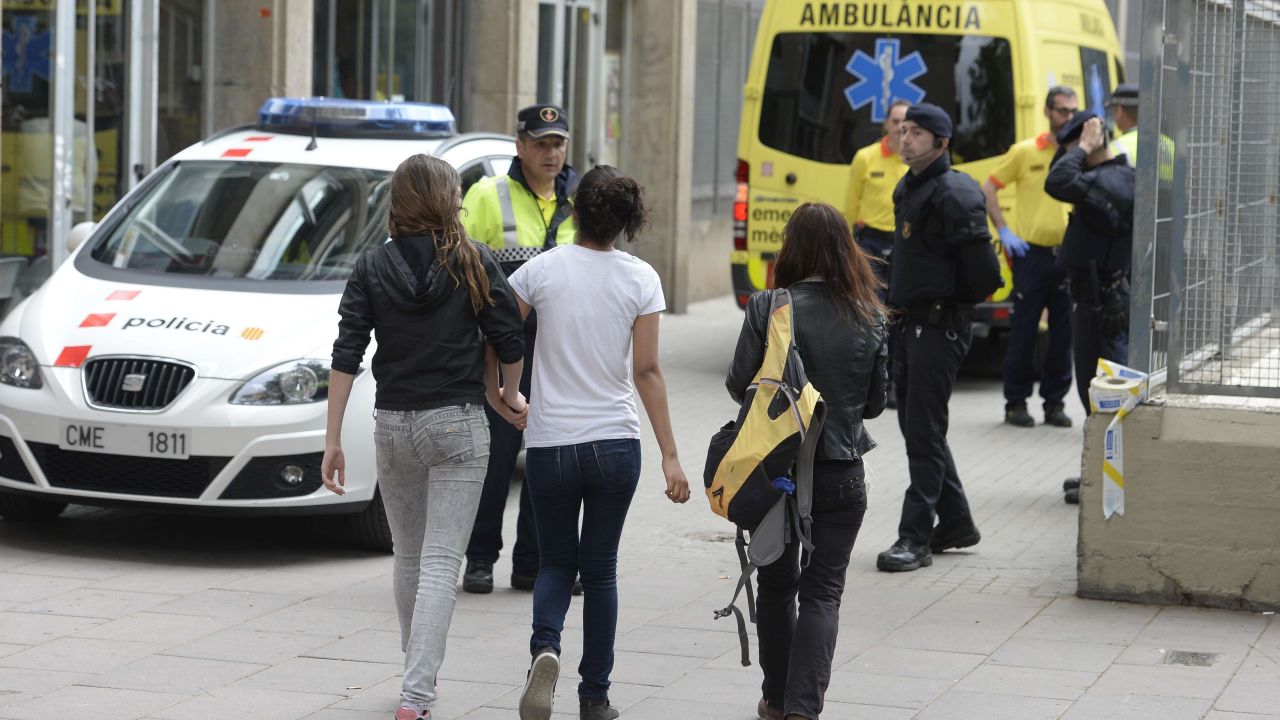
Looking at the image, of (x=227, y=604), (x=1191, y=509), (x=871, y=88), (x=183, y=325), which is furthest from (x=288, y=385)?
(x=871, y=88)

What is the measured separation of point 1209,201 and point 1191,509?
4.01ft

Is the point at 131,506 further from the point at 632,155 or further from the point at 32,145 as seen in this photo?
the point at 632,155

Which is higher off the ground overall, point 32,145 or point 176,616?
point 32,145

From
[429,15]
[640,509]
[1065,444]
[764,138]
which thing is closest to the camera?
[640,509]

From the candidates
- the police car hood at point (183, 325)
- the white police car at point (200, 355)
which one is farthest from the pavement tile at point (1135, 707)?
the police car hood at point (183, 325)

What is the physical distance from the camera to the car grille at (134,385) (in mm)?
7648

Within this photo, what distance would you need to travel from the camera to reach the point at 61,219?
39.3 feet

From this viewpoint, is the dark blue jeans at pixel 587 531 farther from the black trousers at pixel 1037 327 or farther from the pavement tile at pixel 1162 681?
the black trousers at pixel 1037 327

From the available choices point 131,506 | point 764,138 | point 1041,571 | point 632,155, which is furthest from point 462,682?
point 632,155

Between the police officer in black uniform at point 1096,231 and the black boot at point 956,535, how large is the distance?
1226 millimetres

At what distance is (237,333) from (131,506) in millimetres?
799

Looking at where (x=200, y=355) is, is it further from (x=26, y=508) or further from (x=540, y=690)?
(x=540, y=690)

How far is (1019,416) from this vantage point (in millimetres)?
12094

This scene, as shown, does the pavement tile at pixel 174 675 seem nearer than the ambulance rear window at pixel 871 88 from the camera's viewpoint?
Yes
